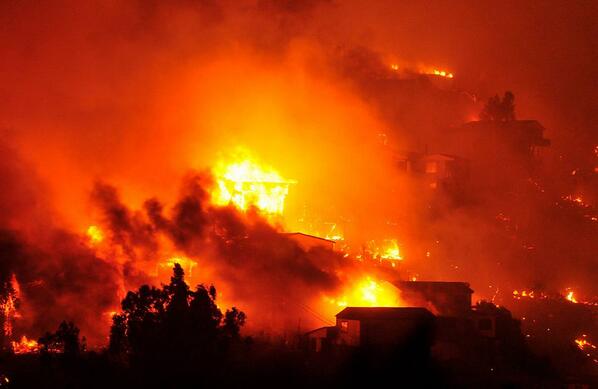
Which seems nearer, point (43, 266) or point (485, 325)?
point (485, 325)

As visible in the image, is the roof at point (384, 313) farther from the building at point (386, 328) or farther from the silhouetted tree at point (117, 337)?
the silhouetted tree at point (117, 337)

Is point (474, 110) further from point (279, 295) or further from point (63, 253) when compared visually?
point (63, 253)

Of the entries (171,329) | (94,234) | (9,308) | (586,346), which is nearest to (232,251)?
(94,234)

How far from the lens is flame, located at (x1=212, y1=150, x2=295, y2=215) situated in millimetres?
46062

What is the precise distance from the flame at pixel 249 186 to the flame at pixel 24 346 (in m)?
16.3

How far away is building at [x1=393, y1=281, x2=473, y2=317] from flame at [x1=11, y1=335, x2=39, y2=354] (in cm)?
2141

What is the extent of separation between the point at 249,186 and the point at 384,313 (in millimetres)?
20012

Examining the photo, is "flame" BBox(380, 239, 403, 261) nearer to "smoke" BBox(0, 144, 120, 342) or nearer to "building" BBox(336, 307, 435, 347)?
"building" BBox(336, 307, 435, 347)

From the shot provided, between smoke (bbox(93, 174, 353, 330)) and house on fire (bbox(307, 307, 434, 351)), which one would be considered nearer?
house on fire (bbox(307, 307, 434, 351))

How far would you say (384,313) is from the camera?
30.3 meters

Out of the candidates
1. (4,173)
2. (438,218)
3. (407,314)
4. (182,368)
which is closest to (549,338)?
(438,218)

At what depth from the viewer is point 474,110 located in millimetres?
77938

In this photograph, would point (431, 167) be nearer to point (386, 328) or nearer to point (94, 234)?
point (386, 328)

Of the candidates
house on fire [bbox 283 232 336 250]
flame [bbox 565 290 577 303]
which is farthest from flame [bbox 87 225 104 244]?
flame [bbox 565 290 577 303]
